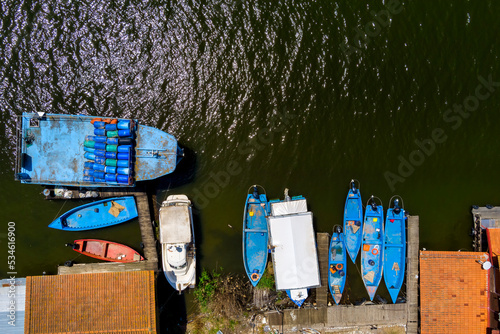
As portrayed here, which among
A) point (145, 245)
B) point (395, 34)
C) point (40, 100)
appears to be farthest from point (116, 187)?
point (395, 34)

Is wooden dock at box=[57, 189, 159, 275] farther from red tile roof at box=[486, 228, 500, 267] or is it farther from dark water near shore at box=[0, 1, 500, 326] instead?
red tile roof at box=[486, 228, 500, 267]

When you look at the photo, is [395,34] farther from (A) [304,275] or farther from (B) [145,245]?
(B) [145,245]

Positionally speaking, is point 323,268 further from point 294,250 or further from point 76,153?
point 76,153

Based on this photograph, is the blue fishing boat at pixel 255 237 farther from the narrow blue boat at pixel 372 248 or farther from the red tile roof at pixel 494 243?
the red tile roof at pixel 494 243

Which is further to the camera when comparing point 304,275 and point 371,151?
point 371,151

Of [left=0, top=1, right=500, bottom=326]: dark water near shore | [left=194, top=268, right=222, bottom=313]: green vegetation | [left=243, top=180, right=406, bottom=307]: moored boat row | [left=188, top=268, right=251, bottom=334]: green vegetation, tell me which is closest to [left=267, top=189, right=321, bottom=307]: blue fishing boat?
[left=243, top=180, right=406, bottom=307]: moored boat row

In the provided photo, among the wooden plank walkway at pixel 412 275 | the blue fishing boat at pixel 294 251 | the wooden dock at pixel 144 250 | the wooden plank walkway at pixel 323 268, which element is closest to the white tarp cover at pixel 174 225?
the wooden dock at pixel 144 250

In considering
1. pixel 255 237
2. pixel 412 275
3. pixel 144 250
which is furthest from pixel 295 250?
pixel 144 250
